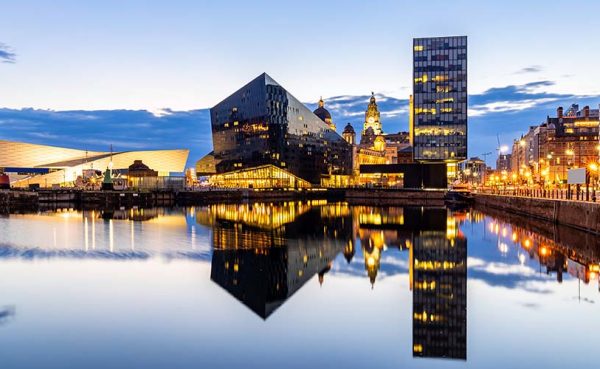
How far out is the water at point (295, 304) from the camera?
1141cm

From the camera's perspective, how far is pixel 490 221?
161 feet

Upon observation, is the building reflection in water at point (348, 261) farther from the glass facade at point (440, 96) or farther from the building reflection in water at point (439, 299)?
the glass facade at point (440, 96)

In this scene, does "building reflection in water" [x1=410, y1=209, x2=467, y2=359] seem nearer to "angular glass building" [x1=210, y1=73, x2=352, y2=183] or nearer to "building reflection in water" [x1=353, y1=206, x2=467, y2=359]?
"building reflection in water" [x1=353, y1=206, x2=467, y2=359]

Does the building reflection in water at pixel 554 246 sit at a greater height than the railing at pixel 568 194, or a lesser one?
lesser

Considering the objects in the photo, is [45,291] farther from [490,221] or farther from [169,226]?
[490,221]

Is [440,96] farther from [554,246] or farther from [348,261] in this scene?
[348,261]

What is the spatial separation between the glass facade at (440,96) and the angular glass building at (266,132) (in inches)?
1133

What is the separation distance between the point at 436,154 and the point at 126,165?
82.4 metres

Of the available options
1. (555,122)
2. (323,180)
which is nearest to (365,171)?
(323,180)

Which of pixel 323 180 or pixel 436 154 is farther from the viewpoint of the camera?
pixel 323 180

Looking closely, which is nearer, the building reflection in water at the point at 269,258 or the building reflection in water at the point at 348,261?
the building reflection in water at the point at 348,261

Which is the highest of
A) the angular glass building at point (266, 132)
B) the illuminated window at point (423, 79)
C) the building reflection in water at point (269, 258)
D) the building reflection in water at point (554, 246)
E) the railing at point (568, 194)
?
the illuminated window at point (423, 79)

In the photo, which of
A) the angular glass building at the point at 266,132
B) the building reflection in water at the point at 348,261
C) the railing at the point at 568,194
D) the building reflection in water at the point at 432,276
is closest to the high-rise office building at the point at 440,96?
the railing at the point at 568,194

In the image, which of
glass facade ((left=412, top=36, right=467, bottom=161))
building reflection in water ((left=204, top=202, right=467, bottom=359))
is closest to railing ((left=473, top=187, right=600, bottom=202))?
building reflection in water ((left=204, top=202, right=467, bottom=359))
